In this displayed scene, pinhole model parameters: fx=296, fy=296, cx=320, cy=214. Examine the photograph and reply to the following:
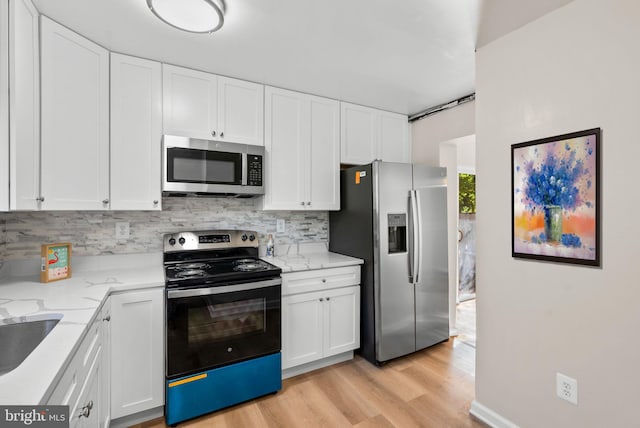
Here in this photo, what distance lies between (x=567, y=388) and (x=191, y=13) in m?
2.77

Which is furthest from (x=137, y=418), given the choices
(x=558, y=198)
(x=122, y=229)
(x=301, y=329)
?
(x=558, y=198)

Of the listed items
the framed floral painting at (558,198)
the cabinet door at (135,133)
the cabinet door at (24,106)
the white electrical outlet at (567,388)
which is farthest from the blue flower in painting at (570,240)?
the cabinet door at (24,106)

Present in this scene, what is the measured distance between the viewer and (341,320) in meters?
2.58

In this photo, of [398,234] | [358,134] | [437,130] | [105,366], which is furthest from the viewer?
[437,130]

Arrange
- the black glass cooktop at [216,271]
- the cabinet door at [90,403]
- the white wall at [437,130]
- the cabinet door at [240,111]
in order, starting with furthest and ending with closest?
the white wall at [437,130] < the cabinet door at [240,111] < the black glass cooktop at [216,271] < the cabinet door at [90,403]

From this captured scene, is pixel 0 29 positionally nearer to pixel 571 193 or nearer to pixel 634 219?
pixel 571 193

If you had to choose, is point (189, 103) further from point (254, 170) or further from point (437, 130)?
point (437, 130)

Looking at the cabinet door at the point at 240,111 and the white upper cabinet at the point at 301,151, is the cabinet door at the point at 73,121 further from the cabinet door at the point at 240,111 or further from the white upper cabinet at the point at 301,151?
the white upper cabinet at the point at 301,151

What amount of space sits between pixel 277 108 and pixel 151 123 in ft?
3.28

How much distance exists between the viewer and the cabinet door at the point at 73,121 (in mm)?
1638

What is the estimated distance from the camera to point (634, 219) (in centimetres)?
131

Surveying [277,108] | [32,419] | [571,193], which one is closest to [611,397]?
[571,193]

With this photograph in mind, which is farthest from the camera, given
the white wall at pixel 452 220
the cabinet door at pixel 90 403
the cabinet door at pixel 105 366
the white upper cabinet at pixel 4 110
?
the white wall at pixel 452 220

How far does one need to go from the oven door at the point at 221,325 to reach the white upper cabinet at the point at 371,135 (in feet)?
5.15
